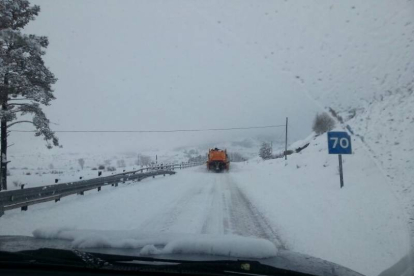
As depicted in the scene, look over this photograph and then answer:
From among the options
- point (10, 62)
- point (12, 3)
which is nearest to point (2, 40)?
point (10, 62)

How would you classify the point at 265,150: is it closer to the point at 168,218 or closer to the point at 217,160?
the point at 217,160

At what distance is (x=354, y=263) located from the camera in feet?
16.6

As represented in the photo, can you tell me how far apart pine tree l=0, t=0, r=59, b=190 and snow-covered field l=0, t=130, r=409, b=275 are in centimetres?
690

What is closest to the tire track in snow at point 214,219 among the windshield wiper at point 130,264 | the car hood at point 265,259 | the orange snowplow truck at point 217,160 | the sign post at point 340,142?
the car hood at point 265,259

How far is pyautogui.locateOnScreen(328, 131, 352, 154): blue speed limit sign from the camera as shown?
11.1 metres

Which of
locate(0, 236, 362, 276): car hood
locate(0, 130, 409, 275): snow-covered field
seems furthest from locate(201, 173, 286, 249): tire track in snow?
locate(0, 236, 362, 276): car hood

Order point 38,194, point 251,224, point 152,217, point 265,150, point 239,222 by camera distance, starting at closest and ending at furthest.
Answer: point 251,224 < point 239,222 < point 152,217 < point 38,194 < point 265,150

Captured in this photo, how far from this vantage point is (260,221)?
845 cm

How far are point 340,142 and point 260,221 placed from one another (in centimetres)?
455

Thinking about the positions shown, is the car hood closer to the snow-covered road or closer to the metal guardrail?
the snow-covered road

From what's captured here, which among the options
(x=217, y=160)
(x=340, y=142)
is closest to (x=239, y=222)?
(x=340, y=142)

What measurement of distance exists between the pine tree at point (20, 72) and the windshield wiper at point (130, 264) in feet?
50.5

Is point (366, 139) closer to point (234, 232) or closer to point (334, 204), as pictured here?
point (334, 204)

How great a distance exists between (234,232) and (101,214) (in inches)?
187
